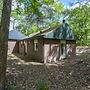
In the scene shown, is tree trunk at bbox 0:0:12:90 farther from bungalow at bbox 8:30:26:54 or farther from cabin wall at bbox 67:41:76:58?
bungalow at bbox 8:30:26:54

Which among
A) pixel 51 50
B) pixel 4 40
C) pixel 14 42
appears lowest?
pixel 51 50

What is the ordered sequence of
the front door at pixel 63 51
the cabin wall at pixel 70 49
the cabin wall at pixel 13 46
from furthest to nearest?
1. the cabin wall at pixel 13 46
2. the cabin wall at pixel 70 49
3. the front door at pixel 63 51

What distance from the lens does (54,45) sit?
28797 millimetres

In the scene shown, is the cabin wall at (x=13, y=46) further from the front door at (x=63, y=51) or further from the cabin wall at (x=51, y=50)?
the cabin wall at (x=51, y=50)

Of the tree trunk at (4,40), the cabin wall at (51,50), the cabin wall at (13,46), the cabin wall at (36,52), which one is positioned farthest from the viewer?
the cabin wall at (13,46)

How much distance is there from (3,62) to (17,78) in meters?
5.24

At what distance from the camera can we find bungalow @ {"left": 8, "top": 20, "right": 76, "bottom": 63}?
27.9m

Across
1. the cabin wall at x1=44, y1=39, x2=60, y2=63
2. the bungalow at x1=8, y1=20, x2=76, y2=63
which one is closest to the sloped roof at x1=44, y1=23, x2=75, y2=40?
the bungalow at x1=8, y1=20, x2=76, y2=63

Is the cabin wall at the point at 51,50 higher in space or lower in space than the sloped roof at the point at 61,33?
lower

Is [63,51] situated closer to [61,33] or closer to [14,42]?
[61,33]

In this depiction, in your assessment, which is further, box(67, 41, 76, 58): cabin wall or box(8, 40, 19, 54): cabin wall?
box(8, 40, 19, 54): cabin wall

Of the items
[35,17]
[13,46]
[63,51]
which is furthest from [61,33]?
[13,46]

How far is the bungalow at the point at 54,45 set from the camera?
91.5ft

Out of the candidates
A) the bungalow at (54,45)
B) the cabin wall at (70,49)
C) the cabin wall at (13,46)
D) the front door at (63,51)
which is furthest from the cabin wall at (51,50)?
the cabin wall at (13,46)
